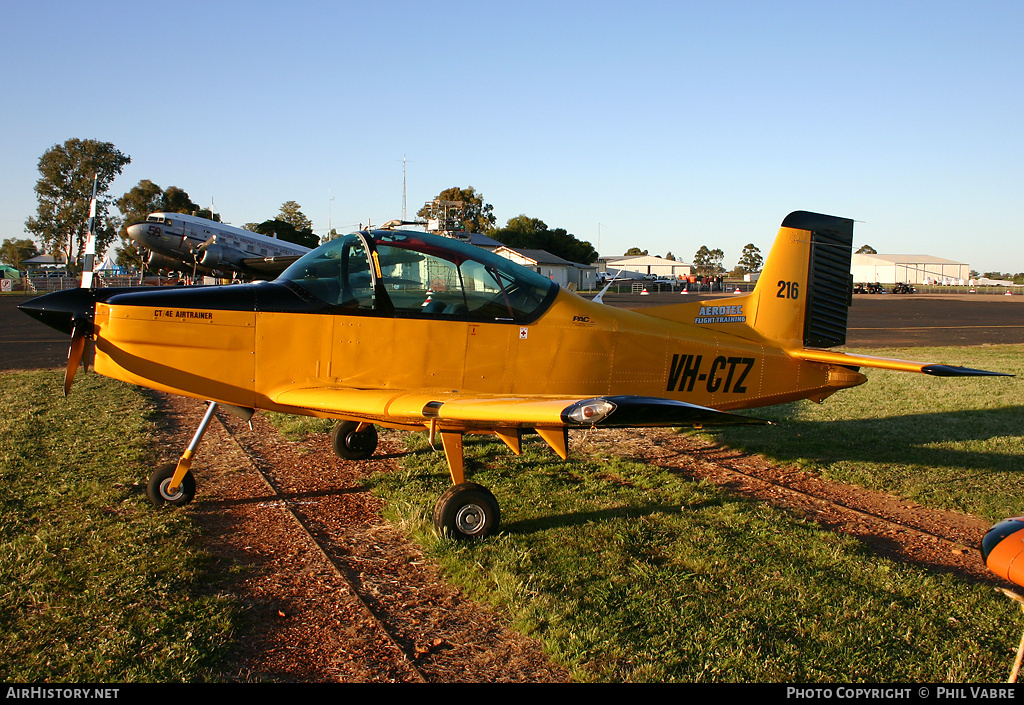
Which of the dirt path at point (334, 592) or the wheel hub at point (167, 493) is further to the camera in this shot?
the wheel hub at point (167, 493)

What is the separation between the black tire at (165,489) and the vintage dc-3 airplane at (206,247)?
17.8m

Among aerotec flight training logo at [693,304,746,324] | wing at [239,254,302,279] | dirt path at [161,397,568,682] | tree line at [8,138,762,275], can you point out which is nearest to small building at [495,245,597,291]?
tree line at [8,138,762,275]

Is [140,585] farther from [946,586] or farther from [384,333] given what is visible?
[946,586]

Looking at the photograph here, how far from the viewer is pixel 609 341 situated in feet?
20.2

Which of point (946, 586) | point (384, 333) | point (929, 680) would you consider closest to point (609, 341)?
point (384, 333)

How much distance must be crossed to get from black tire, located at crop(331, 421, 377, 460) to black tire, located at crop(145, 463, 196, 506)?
1.72 metres

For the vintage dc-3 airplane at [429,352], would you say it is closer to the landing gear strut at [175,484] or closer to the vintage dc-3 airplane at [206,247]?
the landing gear strut at [175,484]

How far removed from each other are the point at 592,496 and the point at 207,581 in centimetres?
314

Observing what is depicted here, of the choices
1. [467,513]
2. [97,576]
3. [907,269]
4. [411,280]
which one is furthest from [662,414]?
[907,269]

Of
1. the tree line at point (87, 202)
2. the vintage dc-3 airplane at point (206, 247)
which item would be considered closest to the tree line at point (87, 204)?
the tree line at point (87, 202)

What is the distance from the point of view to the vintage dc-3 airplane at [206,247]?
2380cm

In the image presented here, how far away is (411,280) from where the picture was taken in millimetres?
5555

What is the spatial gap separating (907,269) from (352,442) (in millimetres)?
123929

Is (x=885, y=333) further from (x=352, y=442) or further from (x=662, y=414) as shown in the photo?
(x=662, y=414)
